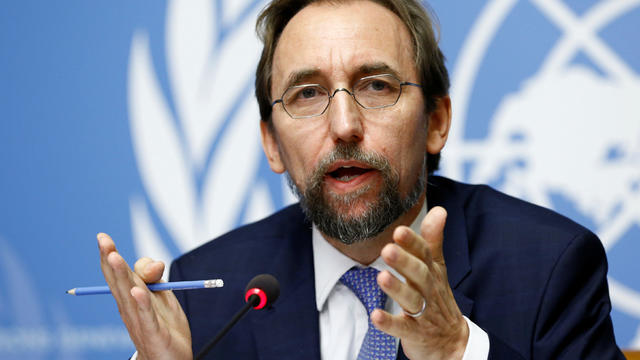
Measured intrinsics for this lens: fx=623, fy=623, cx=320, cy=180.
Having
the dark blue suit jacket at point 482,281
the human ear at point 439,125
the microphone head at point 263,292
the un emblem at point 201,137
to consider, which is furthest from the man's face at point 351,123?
the un emblem at point 201,137

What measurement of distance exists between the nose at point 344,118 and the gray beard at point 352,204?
32 millimetres

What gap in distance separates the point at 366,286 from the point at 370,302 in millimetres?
58

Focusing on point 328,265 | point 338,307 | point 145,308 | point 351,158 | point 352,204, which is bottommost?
point 338,307

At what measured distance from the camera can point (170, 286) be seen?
1.47 metres

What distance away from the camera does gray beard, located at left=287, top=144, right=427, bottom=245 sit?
69.1 inches

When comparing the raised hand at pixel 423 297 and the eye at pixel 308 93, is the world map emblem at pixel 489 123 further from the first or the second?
the raised hand at pixel 423 297

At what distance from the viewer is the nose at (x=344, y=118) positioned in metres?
1.73

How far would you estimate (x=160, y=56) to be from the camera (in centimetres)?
296

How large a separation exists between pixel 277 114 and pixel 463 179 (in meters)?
0.99

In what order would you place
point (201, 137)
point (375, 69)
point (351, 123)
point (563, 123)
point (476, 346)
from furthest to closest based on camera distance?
point (201, 137) < point (563, 123) < point (375, 69) < point (351, 123) < point (476, 346)

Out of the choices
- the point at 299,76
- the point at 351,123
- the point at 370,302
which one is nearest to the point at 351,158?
the point at 351,123

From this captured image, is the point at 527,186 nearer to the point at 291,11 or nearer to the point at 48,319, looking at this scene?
the point at 291,11

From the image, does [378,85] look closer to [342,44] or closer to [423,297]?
[342,44]

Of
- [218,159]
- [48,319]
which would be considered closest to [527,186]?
[218,159]
